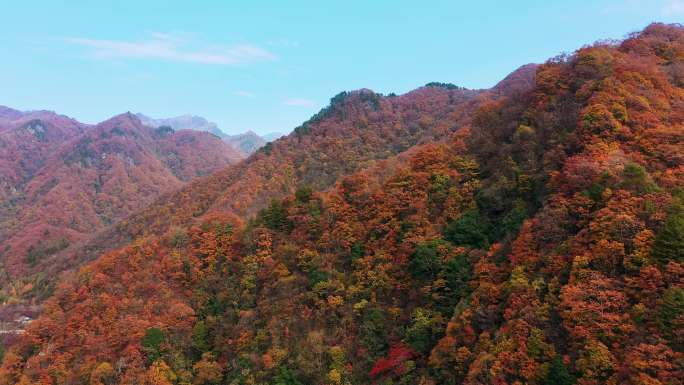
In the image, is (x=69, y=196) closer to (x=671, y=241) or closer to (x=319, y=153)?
(x=319, y=153)

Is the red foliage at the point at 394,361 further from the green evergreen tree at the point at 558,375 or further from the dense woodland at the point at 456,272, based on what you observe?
the green evergreen tree at the point at 558,375

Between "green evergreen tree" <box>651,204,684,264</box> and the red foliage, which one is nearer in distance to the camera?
"green evergreen tree" <box>651,204,684,264</box>

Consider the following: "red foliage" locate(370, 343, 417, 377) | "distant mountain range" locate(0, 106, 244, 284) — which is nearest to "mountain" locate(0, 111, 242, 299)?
"distant mountain range" locate(0, 106, 244, 284)

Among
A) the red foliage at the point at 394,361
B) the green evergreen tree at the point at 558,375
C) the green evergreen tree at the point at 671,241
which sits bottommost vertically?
the red foliage at the point at 394,361

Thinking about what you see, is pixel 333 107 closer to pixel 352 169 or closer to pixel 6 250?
pixel 352 169

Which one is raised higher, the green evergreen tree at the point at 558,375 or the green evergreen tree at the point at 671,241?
the green evergreen tree at the point at 671,241

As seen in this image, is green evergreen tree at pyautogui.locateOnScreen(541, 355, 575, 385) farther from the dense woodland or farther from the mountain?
the mountain

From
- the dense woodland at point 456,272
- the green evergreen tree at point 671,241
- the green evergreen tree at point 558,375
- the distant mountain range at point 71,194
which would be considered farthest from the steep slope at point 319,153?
the green evergreen tree at point 671,241

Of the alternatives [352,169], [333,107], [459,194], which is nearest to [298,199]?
[459,194]
